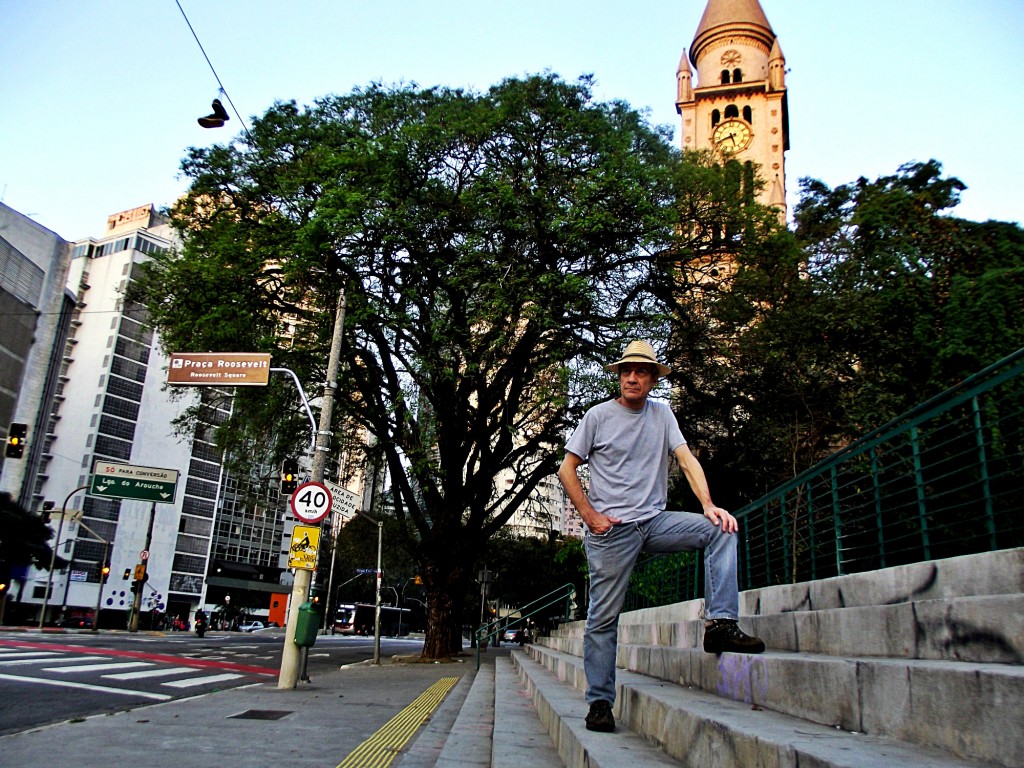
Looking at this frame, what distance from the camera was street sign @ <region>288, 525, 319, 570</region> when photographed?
1169cm

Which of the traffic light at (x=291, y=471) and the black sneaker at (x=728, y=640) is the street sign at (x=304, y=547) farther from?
the black sneaker at (x=728, y=640)

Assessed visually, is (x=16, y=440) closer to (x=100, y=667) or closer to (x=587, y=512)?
(x=100, y=667)

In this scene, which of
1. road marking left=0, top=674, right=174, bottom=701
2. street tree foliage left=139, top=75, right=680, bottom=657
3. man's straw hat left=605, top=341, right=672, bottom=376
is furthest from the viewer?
street tree foliage left=139, top=75, right=680, bottom=657

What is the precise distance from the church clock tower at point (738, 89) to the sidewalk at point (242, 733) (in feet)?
149

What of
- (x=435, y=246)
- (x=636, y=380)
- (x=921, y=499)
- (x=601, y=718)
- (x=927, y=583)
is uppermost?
(x=435, y=246)

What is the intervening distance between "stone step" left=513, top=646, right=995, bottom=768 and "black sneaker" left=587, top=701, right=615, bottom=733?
5 centimetres

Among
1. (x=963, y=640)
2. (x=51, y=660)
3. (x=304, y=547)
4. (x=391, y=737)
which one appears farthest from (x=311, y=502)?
(x=963, y=640)

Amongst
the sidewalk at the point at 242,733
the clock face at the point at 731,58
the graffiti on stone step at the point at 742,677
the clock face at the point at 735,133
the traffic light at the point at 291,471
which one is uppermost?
the clock face at the point at 731,58

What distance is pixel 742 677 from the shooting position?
132 inches

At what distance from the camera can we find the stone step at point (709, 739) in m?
1.94

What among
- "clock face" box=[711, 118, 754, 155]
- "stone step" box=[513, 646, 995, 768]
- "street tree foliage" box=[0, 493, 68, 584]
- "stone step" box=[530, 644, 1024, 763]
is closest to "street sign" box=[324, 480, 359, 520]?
"stone step" box=[513, 646, 995, 768]

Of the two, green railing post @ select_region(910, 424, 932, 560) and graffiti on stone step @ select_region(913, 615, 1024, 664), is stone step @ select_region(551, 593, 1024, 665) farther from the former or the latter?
green railing post @ select_region(910, 424, 932, 560)

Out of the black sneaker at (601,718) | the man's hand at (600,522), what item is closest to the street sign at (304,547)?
the man's hand at (600,522)

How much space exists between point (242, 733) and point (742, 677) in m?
4.57
